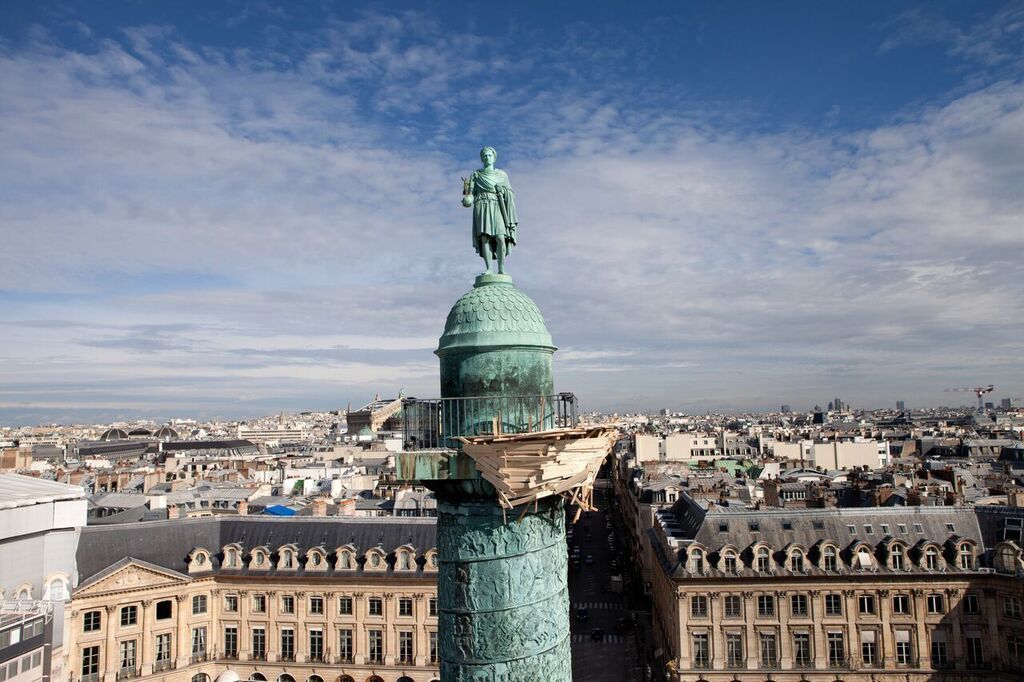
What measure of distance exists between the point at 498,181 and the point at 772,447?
14330 cm

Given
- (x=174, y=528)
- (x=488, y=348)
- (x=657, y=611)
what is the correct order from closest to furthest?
1. (x=488, y=348)
2. (x=174, y=528)
3. (x=657, y=611)

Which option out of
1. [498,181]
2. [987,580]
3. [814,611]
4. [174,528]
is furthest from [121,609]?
[987,580]

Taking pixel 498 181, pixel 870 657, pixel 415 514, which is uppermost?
pixel 498 181

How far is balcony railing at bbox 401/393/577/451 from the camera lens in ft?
33.0

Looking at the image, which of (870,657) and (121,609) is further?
(121,609)

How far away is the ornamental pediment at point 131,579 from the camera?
51.1m

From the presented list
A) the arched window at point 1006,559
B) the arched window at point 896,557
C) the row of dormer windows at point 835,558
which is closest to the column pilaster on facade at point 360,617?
the row of dormer windows at point 835,558

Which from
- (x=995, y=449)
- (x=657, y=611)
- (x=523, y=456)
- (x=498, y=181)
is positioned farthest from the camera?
(x=995, y=449)

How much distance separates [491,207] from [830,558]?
152ft

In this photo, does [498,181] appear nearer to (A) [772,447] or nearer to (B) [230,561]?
(B) [230,561]

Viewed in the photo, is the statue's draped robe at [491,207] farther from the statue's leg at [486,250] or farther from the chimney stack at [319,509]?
the chimney stack at [319,509]

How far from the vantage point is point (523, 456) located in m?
9.16

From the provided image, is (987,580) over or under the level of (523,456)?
under

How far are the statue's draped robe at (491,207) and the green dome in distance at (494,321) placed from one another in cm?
78
